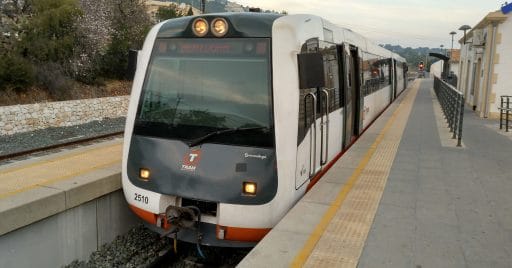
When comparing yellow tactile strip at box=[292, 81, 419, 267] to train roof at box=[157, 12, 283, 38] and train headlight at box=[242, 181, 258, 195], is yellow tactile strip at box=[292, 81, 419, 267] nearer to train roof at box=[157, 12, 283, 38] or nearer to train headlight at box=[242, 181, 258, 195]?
train headlight at box=[242, 181, 258, 195]

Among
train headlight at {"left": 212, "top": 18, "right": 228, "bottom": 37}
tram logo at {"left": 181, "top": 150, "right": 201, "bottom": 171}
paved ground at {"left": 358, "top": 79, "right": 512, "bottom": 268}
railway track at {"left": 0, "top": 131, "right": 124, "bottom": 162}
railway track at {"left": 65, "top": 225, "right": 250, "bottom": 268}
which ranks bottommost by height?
railway track at {"left": 65, "top": 225, "right": 250, "bottom": 268}

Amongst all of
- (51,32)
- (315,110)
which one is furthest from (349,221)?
(51,32)

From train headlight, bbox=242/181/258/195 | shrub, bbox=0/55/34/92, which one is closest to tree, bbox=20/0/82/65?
shrub, bbox=0/55/34/92

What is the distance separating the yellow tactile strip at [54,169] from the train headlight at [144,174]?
1.31m

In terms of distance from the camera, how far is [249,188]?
16.2 ft

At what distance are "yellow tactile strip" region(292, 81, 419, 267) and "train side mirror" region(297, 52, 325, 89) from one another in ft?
5.08

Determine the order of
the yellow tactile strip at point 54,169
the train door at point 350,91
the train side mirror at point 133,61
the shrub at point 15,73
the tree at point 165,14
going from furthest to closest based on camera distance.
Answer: the tree at point 165,14 → the shrub at point 15,73 → the train door at point 350,91 → the train side mirror at point 133,61 → the yellow tactile strip at point 54,169

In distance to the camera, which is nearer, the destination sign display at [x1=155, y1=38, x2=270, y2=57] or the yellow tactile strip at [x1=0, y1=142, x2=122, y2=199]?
the destination sign display at [x1=155, y1=38, x2=270, y2=57]

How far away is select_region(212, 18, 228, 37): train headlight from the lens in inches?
215

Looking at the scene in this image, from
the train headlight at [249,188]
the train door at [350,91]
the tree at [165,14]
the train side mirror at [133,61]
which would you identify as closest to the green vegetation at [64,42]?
the tree at [165,14]

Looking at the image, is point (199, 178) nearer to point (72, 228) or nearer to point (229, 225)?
point (229, 225)

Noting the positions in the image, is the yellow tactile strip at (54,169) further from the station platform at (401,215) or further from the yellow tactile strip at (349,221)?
the yellow tactile strip at (349,221)

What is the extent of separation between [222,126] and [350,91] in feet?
13.8

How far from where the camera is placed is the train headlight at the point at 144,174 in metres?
5.32
